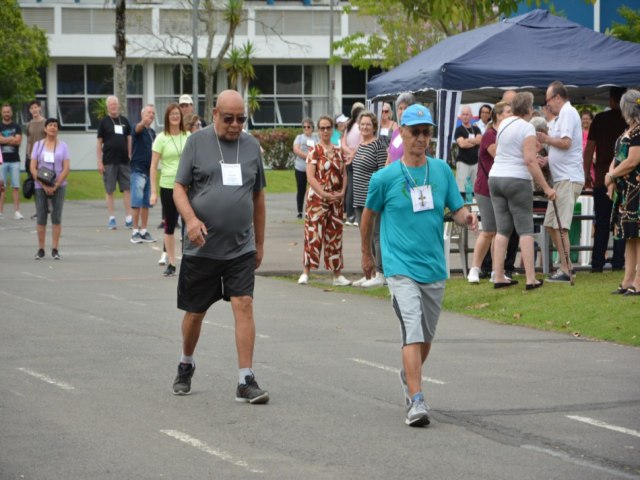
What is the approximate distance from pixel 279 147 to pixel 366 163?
3258 centimetres

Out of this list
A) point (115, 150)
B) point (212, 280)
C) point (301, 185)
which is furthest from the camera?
point (301, 185)

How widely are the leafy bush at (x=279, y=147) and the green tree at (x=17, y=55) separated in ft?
26.4

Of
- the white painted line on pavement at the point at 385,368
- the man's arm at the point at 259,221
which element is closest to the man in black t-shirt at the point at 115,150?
the white painted line on pavement at the point at 385,368

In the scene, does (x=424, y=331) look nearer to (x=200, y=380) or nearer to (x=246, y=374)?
(x=246, y=374)

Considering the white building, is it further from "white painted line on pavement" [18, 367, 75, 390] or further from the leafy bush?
"white painted line on pavement" [18, 367, 75, 390]

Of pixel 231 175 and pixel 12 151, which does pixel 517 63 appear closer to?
pixel 231 175

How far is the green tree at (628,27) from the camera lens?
104 feet

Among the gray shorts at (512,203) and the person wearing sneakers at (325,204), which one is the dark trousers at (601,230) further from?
the person wearing sneakers at (325,204)

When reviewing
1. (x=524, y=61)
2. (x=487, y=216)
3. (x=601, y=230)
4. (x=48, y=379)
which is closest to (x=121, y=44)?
(x=524, y=61)

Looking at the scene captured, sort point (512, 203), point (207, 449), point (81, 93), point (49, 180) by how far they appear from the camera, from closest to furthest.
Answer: point (207, 449), point (512, 203), point (49, 180), point (81, 93)

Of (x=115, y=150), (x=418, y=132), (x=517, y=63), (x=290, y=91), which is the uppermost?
(x=290, y=91)

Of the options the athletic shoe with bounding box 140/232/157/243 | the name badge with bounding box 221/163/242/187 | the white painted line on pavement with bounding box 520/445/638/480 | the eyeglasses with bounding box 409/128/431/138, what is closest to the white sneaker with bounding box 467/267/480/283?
the name badge with bounding box 221/163/242/187

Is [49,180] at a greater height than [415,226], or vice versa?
[415,226]

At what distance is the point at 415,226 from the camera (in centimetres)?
837
